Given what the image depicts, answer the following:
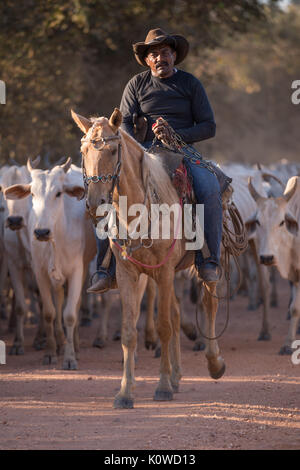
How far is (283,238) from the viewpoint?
1021cm

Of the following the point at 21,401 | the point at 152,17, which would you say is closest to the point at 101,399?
the point at 21,401

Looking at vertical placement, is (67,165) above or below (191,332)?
above

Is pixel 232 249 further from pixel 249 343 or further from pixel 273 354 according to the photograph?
pixel 249 343

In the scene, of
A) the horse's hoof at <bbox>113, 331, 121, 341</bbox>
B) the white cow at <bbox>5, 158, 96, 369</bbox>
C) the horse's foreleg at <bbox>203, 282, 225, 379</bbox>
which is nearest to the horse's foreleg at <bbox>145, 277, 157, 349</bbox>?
the white cow at <bbox>5, 158, 96, 369</bbox>

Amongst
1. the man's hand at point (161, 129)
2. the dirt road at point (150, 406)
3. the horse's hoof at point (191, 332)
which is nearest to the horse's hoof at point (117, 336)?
the dirt road at point (150, 406)

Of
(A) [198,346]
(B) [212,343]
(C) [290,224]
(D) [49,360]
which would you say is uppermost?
(C) [290,224]

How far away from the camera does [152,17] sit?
18.0 meters

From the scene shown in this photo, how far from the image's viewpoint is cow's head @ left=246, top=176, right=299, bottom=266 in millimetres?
9953

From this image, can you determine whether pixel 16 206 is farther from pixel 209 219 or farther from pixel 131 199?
pixel 131 199

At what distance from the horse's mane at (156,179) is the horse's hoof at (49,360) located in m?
3.33

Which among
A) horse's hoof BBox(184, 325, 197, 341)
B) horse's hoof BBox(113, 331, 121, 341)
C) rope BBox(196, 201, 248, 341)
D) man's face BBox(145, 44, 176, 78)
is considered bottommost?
horse's hoof BBox(113, 331, 121, 341)

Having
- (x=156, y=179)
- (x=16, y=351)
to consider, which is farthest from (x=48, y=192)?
(x=16, y=351)

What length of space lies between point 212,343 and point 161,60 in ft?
8.78

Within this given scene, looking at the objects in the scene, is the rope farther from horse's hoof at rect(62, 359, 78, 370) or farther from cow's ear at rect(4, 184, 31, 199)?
cow's ear at rect(4, 184, 31, 199)
